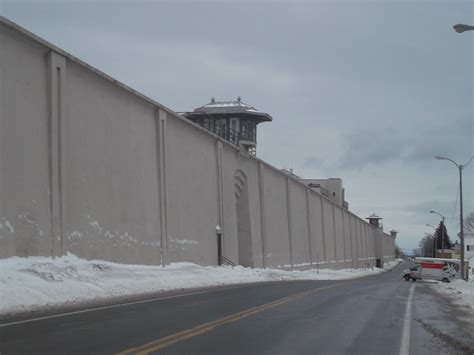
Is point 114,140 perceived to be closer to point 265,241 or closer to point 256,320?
point 256,320

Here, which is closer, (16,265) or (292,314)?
(292,314)

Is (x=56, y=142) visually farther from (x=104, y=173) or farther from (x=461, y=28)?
(x=461, y=28)

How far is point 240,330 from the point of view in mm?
11617

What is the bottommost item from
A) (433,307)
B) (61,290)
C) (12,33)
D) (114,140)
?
(433,307)

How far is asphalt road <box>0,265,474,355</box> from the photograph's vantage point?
9.56 metres

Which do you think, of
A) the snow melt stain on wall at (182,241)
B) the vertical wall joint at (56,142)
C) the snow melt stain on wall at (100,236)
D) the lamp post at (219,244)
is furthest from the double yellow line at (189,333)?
the lamp post at (219,244)

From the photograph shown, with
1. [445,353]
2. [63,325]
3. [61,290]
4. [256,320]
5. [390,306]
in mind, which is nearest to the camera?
[445,353]

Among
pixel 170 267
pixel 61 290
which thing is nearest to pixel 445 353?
pixel 61 290

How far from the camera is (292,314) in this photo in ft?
48.3

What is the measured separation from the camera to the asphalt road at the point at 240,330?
9562mm

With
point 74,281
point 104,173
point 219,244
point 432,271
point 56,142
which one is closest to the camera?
point 74,281

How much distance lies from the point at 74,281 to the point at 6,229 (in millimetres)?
2565

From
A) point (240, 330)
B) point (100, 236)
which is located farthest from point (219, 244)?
point (240, 330)

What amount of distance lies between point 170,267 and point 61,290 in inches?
505
